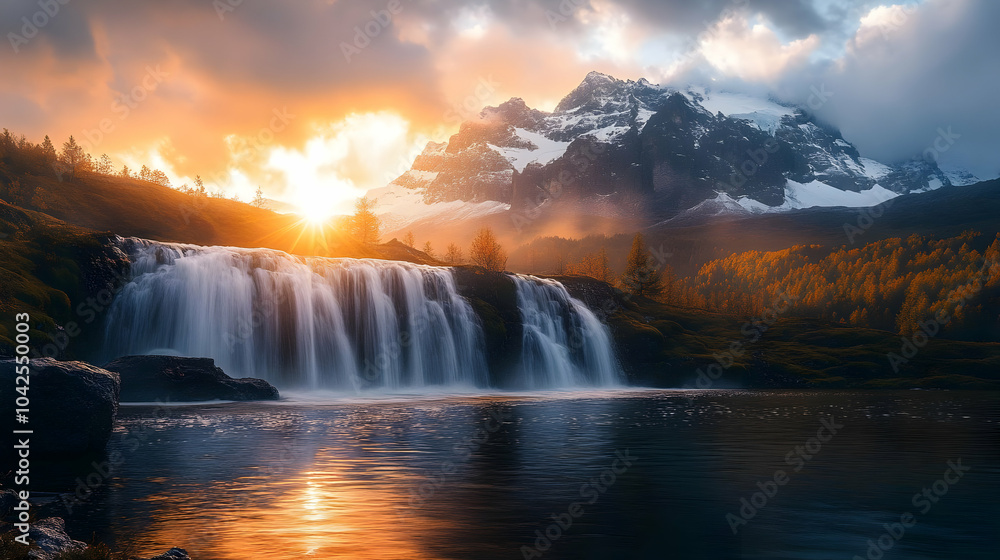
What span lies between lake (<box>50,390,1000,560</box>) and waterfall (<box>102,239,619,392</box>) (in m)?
25.0

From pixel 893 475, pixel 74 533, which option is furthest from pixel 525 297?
pixel 74 533

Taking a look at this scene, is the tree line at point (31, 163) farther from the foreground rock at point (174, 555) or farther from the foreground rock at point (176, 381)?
the foreground rock at point (174, 555)

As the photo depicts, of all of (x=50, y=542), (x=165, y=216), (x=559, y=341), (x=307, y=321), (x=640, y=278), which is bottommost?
(x=50, y=542)

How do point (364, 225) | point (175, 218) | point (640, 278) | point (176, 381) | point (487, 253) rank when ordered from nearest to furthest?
point (176, 381)
point (175, 218)
point (640, 278)
point (487, 253)
point (364, 225)

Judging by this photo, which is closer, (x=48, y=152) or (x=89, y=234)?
(x=89, y=234)

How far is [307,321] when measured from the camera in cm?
7256

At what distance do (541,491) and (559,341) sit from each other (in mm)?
80983

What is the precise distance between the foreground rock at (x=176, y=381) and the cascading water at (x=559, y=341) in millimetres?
43659

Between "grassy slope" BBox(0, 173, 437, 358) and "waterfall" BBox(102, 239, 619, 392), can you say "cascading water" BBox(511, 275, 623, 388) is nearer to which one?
"waterfall" BBox(102, 239, 619, 392)

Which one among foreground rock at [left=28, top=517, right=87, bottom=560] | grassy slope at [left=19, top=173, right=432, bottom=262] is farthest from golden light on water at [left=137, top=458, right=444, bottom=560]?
grassy slope at [left=19, top=173, right=432, bottom=262]

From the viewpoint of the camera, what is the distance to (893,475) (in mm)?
24609

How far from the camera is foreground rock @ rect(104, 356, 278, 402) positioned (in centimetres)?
5372

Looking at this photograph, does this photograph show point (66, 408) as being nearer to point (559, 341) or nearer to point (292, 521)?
point (292, 521)

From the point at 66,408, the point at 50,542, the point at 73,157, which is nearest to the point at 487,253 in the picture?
the point at 73,157
